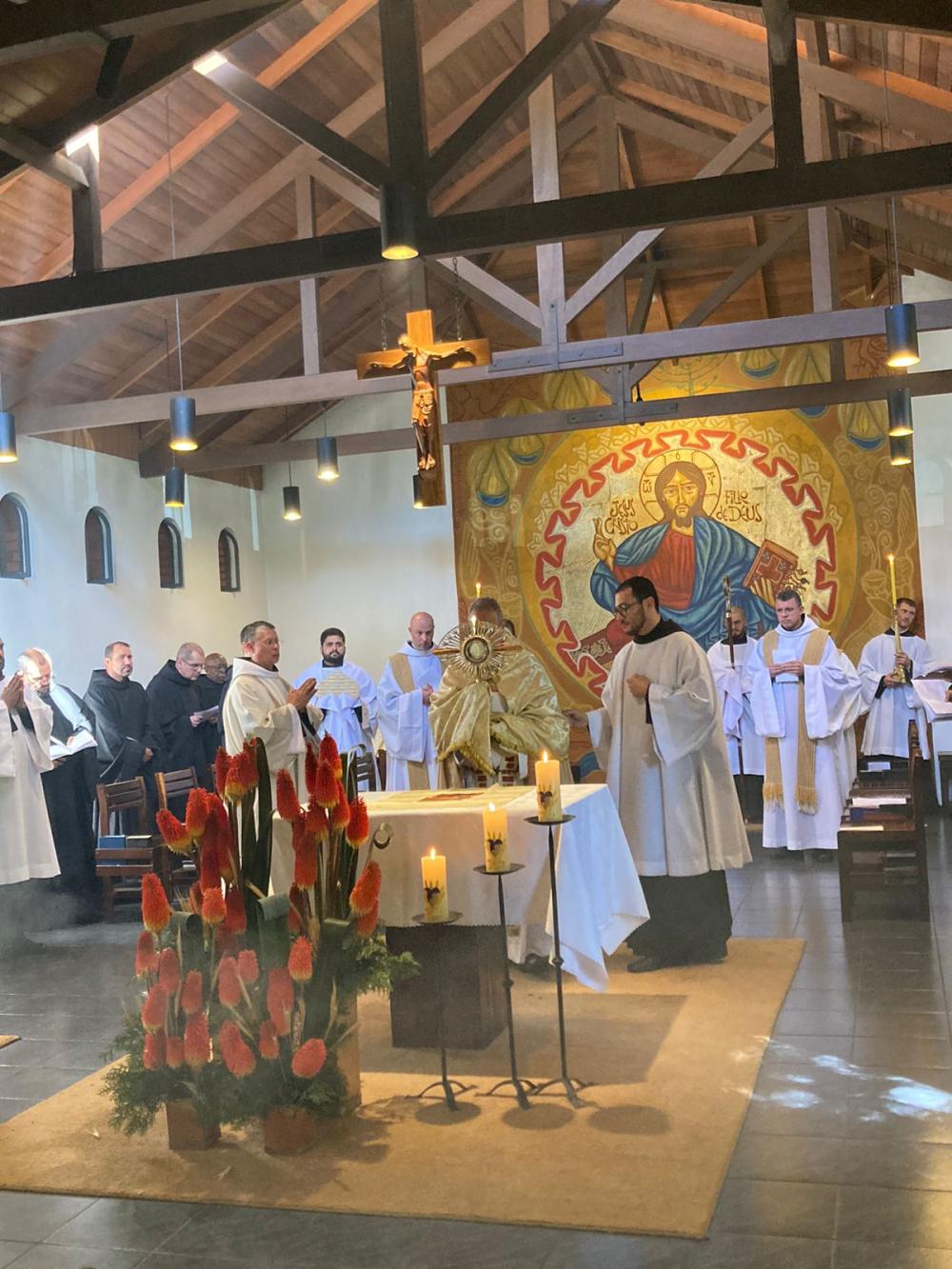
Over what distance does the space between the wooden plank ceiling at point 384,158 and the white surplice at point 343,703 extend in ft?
9.08

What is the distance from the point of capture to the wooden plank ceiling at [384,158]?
9195 mm

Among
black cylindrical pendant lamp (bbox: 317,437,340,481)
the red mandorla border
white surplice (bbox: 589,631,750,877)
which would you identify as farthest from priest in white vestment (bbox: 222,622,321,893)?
the red mandorla border

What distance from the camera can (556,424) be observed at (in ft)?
42.1

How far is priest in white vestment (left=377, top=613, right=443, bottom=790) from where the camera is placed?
9.88 metres

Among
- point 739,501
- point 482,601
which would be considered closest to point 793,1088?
point 482,601

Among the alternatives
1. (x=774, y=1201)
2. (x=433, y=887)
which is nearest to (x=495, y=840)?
(x=433, y=887)

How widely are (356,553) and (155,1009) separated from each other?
857 cm

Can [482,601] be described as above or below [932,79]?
below

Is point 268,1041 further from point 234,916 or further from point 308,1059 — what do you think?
point 234,916

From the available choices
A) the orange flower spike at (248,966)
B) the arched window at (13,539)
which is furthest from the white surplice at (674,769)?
the arched window at (13,539)

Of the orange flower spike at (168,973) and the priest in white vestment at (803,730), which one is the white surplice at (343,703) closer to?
the priest in white vestment at (803,730)

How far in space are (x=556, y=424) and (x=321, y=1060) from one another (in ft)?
31.1

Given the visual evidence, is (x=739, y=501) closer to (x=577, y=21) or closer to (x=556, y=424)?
(x=556, y=424)

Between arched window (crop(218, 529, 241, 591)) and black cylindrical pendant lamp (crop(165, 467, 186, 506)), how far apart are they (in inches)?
43.7
